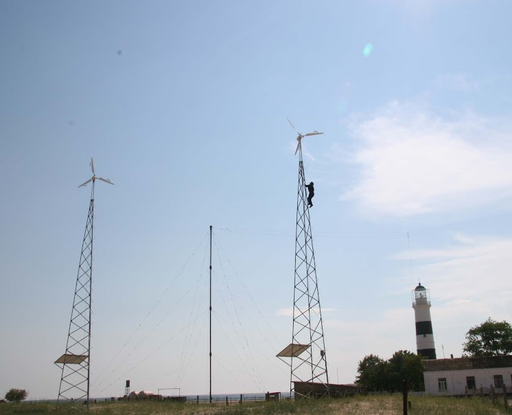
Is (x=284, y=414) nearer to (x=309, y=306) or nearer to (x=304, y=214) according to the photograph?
(x=309, y=306)

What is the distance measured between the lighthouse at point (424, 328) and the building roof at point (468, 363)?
6.98 m

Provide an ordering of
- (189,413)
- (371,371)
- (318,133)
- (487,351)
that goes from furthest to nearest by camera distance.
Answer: (487,351), (371,371), (318,133), (189,413)

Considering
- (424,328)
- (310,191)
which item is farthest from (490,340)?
(310,191)

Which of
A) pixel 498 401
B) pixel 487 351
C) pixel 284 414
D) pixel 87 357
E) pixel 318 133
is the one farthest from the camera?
pixel 487 351

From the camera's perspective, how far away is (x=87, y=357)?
36.2 m

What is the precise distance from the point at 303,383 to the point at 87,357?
14.9 m

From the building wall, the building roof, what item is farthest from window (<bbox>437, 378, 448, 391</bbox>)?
the building roof

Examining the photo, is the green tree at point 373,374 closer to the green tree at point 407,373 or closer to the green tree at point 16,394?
the green tree at point 407,373

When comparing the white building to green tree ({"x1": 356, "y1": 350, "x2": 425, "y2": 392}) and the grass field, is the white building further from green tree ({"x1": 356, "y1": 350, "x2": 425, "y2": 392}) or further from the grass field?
the grass field

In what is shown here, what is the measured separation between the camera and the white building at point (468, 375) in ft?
180

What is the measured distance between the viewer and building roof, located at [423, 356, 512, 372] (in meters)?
55.8

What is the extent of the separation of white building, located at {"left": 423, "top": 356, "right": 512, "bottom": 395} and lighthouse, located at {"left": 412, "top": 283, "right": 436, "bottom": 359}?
305 inches

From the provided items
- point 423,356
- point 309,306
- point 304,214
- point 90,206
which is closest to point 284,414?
point 309,306

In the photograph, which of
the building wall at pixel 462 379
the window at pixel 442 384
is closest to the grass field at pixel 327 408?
the building wall at pixel 462 379
